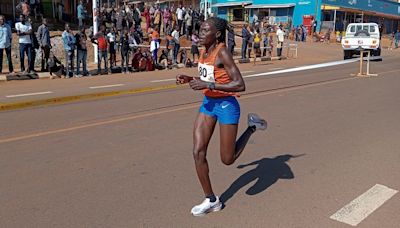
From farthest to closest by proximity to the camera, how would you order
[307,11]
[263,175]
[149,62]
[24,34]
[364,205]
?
[307,11], [149,62], [24,34], [263,175], [364,205]

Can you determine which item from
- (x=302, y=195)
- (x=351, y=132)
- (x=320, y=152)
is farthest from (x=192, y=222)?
(x=351, y=132)

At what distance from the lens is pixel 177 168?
17.1 feet

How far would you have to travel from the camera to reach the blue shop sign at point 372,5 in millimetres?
52569

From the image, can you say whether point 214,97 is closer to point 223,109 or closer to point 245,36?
point 223,109

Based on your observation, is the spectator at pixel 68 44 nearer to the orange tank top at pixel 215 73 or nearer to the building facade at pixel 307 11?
the orange tank top at pixel 215 73

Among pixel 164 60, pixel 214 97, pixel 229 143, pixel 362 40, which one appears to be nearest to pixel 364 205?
pixel 229 143

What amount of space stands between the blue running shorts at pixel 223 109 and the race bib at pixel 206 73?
186 mm

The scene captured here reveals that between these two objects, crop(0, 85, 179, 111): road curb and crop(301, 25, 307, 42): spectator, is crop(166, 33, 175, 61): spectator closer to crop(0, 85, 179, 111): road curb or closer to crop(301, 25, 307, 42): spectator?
crop(0, 85, 179, 111): road curb

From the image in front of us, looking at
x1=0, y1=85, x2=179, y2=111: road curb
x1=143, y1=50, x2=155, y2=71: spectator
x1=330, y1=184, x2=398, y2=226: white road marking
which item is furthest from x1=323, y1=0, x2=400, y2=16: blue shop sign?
x1=330, y1=184, x2=398, y2=226: white road marking

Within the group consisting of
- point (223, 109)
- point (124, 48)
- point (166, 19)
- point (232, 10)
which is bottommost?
point (223, 109)

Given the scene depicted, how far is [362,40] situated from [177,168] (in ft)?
73.6

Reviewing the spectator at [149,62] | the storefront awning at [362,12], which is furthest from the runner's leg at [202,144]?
the storefront awning at [362,12]

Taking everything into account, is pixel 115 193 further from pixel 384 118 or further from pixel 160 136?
pixel 384 118

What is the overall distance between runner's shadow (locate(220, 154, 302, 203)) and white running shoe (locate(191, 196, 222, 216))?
1.00ft
